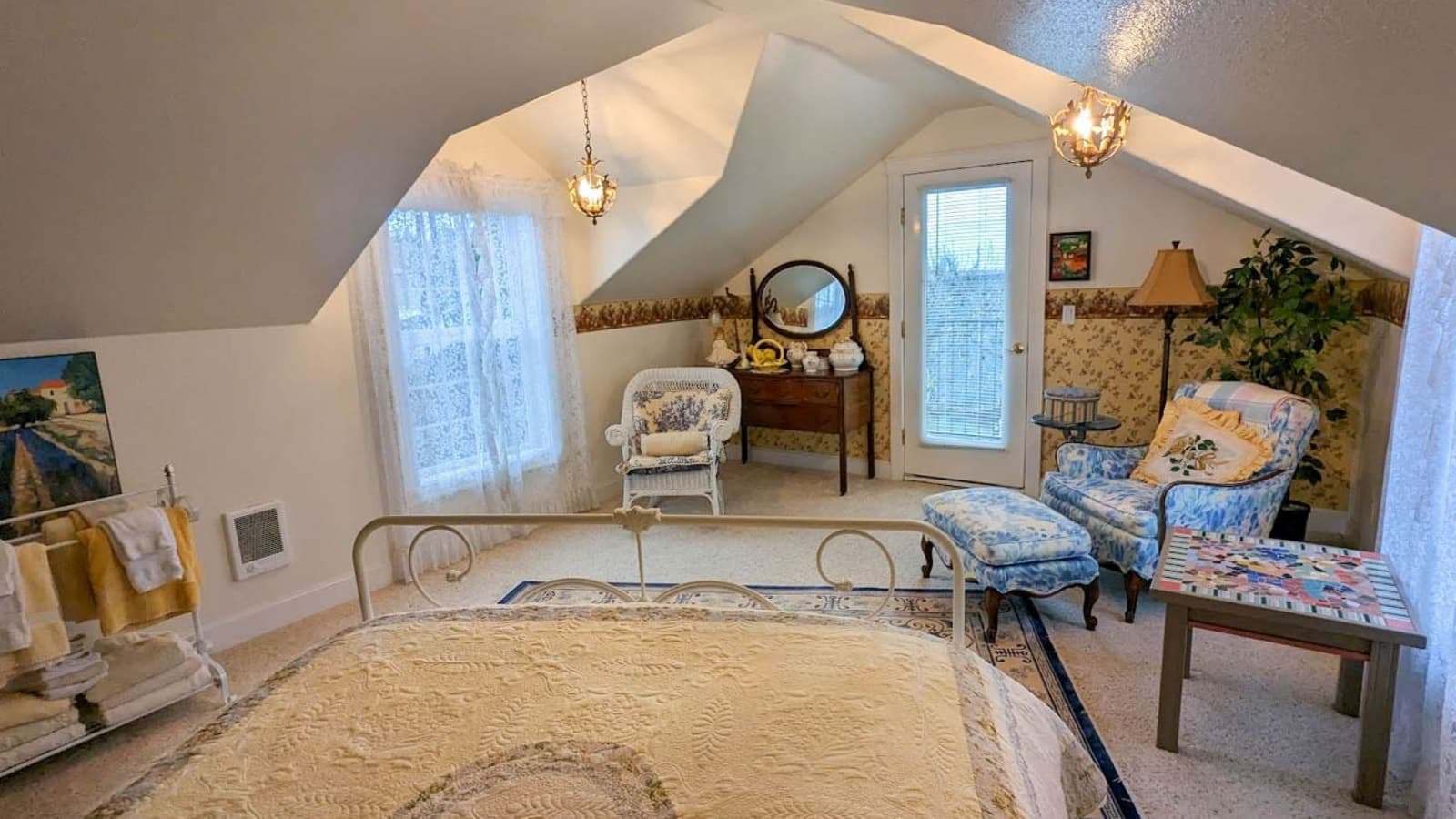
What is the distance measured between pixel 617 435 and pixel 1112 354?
2.97 meters

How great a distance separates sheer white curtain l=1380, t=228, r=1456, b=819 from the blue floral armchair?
689 mm

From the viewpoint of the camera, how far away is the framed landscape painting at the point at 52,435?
253 cm

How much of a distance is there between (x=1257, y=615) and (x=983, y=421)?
2.85 m

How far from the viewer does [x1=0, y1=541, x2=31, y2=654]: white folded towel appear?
2102 millimetres

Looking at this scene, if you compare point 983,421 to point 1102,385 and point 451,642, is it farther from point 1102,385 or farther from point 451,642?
point 451,642

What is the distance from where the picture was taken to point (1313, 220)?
9.55 ft

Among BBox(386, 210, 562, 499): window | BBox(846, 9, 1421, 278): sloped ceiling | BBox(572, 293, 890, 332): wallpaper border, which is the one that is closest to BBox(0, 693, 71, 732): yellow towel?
BBox(386, 210, 562, 499): window

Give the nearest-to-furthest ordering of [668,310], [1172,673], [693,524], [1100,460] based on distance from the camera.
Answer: [693,524]
[1172,673]
[1100,460]
[668,310]

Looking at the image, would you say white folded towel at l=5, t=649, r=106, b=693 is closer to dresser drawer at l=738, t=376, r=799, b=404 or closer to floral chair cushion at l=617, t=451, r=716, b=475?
floral chair cushion at l=617, t=451, r=716, b=475

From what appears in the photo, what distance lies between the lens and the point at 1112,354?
4.39 meters

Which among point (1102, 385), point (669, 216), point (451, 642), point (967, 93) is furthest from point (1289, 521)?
point (451, 642)

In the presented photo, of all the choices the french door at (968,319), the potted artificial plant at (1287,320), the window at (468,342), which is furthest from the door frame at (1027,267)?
the window at (468,342)

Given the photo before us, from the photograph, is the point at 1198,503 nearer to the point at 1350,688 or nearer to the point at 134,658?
the point at 1350,688

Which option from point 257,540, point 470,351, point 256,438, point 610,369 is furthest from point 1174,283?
point 257,540
